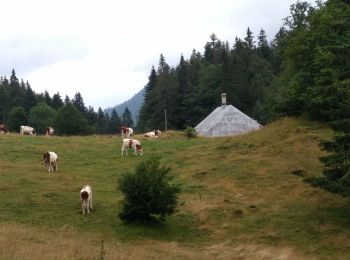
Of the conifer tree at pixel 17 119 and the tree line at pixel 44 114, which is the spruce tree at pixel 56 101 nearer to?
the tree line at pixel 44 114

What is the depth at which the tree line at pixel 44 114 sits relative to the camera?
100000mm

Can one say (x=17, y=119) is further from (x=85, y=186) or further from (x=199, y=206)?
(x=199, y=206)

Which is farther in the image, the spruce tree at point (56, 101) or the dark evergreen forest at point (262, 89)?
the spruce tree at point (56, 101)

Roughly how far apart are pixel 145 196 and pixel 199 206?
4411 mm

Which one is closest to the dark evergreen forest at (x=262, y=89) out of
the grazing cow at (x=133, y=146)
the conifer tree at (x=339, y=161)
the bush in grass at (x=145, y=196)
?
the conifer tree at (x=339, y=161)

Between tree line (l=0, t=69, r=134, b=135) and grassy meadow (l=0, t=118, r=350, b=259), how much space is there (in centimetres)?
5923

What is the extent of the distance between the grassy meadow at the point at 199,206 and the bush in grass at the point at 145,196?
0.63 metres

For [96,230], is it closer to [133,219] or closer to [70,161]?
[133,219]

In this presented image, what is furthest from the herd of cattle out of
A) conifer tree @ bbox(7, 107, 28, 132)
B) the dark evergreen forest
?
conifer tree @ bbox(7, 107, 28, 132)

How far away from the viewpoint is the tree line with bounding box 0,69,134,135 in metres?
100

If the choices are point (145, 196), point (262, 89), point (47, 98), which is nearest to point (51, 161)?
point (145, 196)

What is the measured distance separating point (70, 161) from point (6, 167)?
15.7ft

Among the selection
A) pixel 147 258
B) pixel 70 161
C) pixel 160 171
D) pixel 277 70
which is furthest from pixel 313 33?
pixel 277 70

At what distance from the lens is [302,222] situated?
23.7 m
